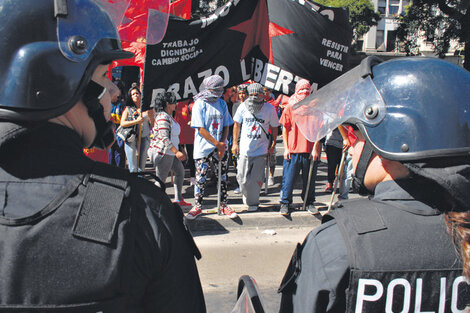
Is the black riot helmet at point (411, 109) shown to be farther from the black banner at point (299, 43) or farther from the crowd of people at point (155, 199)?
the black banner at point (299, 43)

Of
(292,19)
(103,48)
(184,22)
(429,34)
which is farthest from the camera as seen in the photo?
(429,34)

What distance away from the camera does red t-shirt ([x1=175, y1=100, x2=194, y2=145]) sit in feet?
25.6

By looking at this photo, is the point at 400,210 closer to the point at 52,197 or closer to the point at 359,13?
the point at 52,197

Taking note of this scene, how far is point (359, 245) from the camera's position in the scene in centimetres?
137

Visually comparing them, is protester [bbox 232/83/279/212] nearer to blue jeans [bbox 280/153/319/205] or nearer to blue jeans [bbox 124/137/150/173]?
blue jeans [bbox 280/153/319/205]

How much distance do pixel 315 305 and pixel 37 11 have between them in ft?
4.20

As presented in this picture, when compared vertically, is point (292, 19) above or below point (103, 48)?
above

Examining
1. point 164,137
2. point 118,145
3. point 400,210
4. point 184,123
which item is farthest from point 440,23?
point 400,210

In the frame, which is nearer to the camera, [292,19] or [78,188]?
[78,188]

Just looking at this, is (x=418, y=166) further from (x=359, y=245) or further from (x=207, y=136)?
(x=207, y=136)

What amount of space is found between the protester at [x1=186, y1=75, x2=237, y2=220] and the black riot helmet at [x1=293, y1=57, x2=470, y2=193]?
4010 mm

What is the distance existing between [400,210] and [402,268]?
8.5 inches

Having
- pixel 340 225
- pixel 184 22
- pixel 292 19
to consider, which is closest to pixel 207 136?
pixel 184 22

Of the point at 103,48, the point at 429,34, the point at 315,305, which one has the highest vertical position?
the point at 429,34
